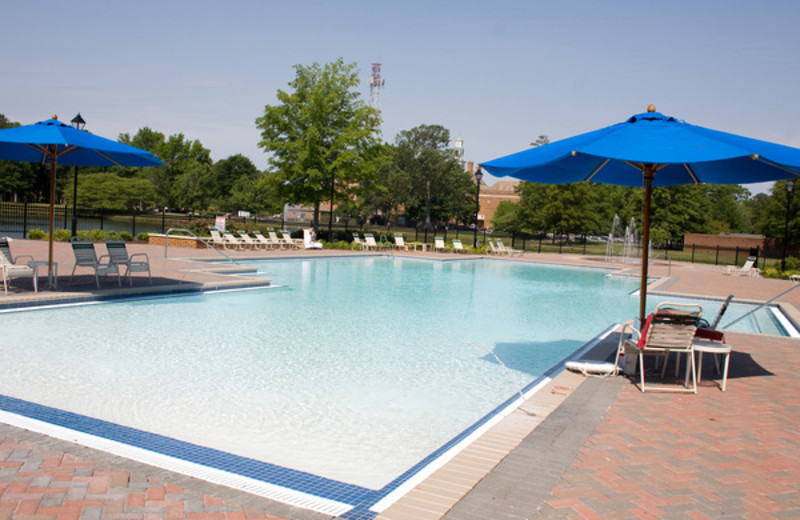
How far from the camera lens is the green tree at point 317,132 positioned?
94.8 feet

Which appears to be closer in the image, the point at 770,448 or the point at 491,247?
the point at 770,448

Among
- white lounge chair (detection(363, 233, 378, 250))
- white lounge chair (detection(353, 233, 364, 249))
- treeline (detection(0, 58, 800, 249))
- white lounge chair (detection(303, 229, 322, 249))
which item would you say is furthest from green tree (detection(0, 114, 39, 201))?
white lounge chair (detection(363, 233, 378, 250))

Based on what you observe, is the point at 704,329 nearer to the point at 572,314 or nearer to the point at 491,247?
the point at 572,314

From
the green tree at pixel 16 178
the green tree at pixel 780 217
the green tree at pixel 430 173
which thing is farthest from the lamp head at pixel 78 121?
the green tree at pixel 430 173

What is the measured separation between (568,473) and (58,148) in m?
10.5

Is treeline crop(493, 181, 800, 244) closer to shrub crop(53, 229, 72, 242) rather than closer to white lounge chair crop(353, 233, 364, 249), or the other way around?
white lounge chair crop(353, 233, 364, 249)

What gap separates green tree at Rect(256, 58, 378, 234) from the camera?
2891cm

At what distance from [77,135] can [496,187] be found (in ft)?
391

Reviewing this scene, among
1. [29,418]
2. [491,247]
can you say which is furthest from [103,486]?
[491,247]

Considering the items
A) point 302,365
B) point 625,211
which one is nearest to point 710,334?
point 302,365

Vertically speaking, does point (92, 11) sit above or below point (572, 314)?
above

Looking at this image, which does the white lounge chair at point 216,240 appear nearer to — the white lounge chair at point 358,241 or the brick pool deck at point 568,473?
the white lounge chair at point 358,241

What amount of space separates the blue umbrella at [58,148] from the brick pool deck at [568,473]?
6366mm

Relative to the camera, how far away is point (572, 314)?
12.2 m
